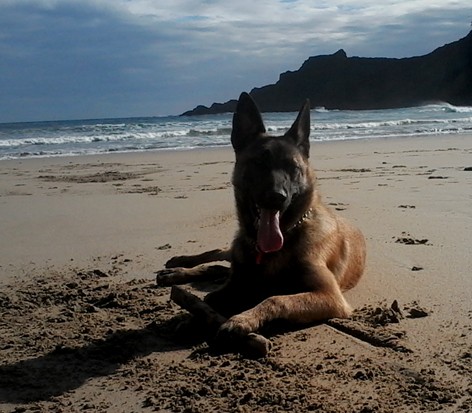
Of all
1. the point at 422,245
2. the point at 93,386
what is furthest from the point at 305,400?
the point at 422,245

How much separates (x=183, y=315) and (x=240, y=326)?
0.82 meters

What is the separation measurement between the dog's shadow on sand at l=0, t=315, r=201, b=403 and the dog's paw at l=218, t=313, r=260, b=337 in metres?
0.29

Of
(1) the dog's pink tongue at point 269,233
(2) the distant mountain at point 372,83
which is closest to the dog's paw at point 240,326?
(1) the dog's pink tongue at point 269,233

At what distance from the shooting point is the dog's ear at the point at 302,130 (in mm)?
4742

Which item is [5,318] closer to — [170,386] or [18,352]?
[18,352]

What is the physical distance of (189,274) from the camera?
523 centimetres

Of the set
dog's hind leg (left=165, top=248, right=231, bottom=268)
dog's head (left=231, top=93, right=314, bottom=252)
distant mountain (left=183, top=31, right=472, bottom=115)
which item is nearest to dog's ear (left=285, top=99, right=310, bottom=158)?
dog's head (left=231, top=93, right=314, bottom=252)

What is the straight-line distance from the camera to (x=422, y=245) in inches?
234

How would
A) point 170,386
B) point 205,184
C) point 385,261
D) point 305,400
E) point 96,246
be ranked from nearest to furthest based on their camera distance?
1. point 305,400
2. point 170,386
3. point 385,261
4. point 96,246
5. point 205,184

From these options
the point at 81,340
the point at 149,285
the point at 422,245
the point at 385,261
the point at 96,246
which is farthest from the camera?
the point at 96,246

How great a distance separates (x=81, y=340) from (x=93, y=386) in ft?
2.25

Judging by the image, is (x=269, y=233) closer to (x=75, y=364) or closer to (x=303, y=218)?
(x=303, y=218)

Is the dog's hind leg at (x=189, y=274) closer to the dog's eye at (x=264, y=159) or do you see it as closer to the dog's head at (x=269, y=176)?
the dog's head at (x=269, y=176)

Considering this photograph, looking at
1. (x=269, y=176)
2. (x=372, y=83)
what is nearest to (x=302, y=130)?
(x=269, y=176)
